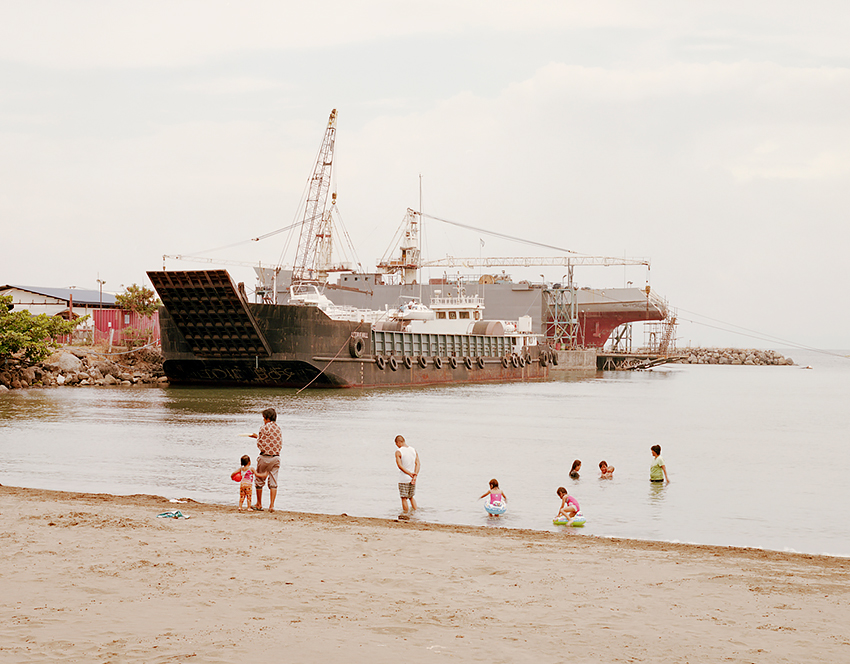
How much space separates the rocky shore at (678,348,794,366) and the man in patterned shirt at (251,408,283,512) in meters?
147

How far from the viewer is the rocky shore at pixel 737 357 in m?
156

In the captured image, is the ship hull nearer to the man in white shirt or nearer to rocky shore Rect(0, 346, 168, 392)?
rocky shore Rect(0, 346, 168, 392)

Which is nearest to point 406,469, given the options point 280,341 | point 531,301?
point 280,341

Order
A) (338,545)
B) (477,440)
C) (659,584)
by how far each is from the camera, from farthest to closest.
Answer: (477,440), (338,545), (659,584)

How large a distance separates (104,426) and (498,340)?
4503 centimetres

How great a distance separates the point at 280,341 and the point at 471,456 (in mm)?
25400

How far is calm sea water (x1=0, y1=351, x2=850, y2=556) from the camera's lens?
15273 millimetres

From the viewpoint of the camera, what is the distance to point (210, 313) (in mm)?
45281

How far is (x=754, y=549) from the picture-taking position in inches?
465

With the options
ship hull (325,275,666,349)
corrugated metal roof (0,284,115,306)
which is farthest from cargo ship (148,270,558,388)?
ship hull (325,275,666,349)

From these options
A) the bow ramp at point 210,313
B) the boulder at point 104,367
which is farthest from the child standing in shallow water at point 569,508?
the boulder at point 104,367

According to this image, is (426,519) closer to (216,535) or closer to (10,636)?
(216,535)

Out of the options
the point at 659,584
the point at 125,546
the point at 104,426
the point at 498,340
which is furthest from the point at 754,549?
the point at 498,340

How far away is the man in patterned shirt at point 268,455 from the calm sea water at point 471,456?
1.29m
